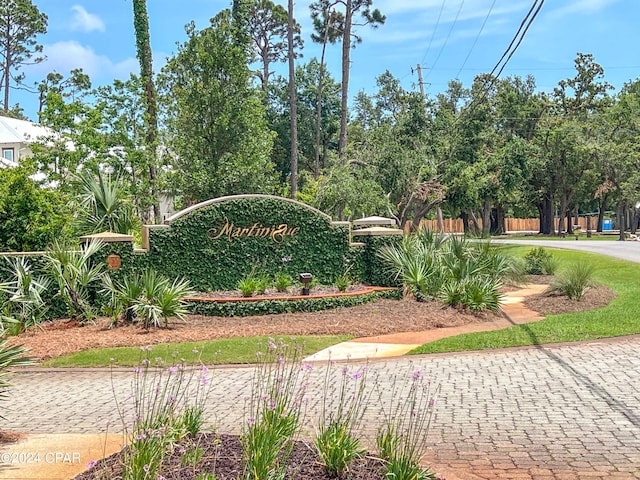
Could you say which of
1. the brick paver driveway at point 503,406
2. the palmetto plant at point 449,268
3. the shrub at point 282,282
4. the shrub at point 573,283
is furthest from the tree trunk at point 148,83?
the brick paver driveway at point 503,406

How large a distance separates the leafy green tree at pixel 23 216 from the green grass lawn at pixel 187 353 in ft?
19.0

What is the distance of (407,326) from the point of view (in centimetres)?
1195

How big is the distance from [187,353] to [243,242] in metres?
5.50

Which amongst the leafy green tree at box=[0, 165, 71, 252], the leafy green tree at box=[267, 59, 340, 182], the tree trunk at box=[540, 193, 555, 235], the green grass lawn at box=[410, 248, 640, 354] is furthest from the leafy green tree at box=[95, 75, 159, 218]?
the tree trunk at box=[540, 193, 555, 235]

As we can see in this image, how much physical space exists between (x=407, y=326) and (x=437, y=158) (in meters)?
17.6

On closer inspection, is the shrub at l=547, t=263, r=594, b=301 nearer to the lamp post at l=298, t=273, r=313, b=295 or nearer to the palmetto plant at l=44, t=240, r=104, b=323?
the lamp post at l=298, t=273, r=313, b=295

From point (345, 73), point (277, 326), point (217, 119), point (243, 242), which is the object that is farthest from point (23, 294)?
point (345, 73)

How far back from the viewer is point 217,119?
23.0m

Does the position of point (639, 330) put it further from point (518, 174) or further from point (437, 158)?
point (518, 174)

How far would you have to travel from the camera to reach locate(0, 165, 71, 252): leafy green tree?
47.1 ft

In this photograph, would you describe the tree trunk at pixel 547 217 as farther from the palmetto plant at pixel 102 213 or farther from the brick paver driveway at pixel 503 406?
the brick paver driveway at pixel 503 406

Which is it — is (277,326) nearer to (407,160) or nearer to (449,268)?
(449,268)

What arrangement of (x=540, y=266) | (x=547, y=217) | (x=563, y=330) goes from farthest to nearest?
(x=547, y=217) → (x=540, y=266) → (x=563, y=330)

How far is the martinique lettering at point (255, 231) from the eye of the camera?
47.6 feet
